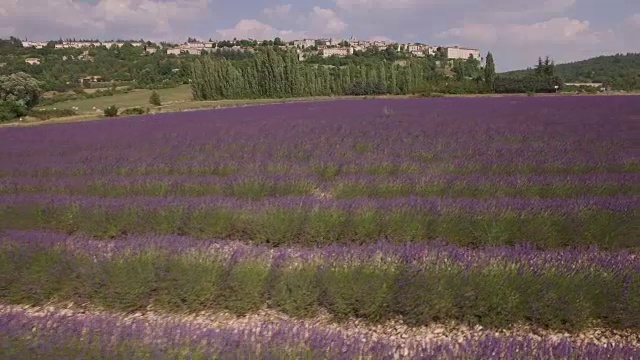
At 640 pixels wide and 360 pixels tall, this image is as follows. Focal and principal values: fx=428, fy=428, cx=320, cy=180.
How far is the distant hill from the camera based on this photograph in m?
64.8

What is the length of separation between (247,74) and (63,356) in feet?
185

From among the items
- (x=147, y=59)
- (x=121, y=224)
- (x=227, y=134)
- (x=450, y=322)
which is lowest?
(x=450, y=322)

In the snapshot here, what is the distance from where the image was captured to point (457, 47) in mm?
170625

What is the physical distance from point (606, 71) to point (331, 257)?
110513 mm

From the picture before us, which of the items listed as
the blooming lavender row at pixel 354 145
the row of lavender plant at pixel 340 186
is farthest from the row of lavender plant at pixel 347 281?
the blooming lavender row at pixel 354 145

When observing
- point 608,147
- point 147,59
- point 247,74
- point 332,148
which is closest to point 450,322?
point 332,148

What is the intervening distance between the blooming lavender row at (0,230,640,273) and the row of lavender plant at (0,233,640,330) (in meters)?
0.02

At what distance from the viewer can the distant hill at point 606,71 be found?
64812mm

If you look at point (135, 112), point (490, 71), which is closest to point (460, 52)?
→ point (490, 71)

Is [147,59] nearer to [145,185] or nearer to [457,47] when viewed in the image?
[145,185]

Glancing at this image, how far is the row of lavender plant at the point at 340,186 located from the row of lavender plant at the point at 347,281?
2.41 m

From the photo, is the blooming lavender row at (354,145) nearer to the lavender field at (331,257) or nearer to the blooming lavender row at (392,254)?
the lavender field at (331,257)

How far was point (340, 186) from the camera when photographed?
707 cm

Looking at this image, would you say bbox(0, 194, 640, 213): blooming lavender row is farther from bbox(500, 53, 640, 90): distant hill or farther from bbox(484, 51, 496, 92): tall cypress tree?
bbox(500, 53, 640, 90): distant hill
